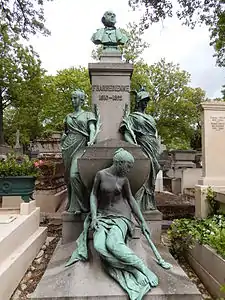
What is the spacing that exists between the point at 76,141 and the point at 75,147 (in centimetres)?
9

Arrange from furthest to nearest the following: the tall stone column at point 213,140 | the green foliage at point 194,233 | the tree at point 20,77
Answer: the tree at point 20,77 → the tall stone column at point 213,140 → the green foliage at point 194,233

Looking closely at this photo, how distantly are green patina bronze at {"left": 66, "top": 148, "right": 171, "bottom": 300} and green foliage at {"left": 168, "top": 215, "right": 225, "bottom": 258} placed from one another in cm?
102

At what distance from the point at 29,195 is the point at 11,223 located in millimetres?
766

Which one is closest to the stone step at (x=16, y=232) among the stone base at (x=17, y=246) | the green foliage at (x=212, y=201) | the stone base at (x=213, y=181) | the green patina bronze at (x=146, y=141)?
the stone base at (x=17, y=246)

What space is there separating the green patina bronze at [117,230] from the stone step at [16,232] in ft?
2.88

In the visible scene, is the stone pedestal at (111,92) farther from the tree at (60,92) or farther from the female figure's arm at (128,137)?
the tree at (60,92)

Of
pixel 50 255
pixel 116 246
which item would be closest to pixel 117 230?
pixel 116 246

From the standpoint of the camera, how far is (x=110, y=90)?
5.07 metres

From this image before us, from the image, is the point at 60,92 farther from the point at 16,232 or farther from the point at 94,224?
the point at 94,224

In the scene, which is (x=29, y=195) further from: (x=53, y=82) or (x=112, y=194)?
(x=53, y=82)

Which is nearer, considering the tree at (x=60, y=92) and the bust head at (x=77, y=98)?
the bust head at (x=77, y=98)

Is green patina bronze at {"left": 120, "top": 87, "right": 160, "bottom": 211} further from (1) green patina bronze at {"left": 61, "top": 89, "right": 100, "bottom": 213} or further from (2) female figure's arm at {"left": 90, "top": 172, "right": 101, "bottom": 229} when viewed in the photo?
(2) female figure's arm at {"left": 90, "top": 172, "right": 101, "bottom": 229}

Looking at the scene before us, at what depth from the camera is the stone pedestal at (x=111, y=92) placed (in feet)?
16.5

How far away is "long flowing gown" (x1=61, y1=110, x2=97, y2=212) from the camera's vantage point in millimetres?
4238
